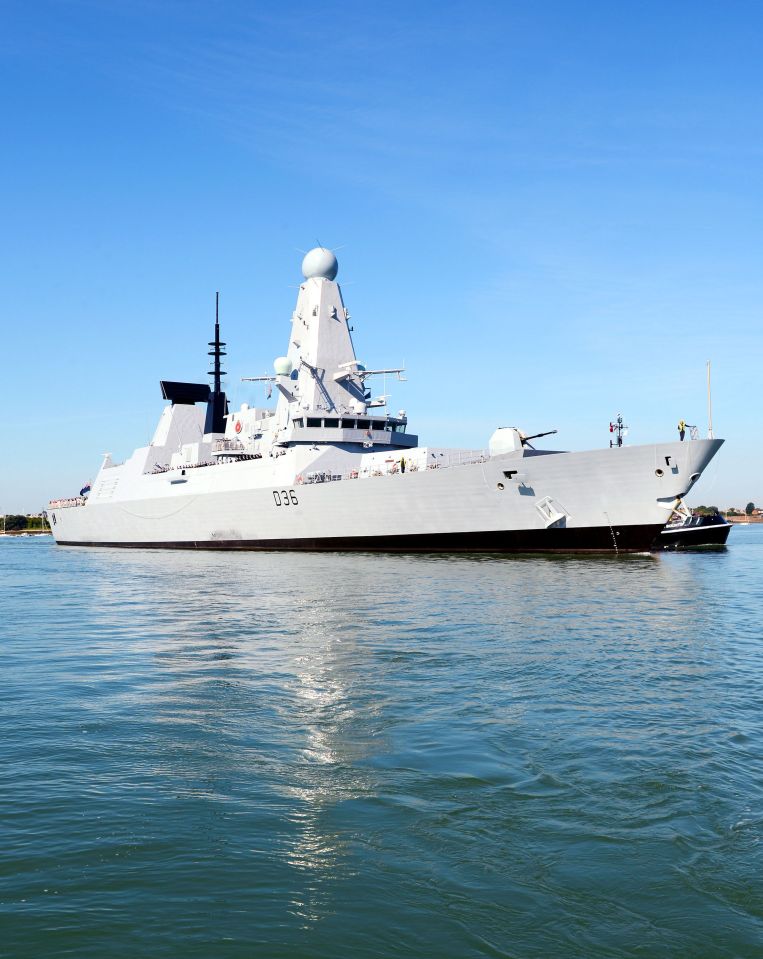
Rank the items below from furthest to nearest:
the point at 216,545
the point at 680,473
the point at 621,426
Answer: the point at 216,545 < the point at 621,426 < the point at 680,473

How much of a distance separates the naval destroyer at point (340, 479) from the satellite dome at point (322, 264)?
0.24 ft

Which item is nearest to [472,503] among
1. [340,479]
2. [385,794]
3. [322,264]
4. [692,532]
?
[340,479]

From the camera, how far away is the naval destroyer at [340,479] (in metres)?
30.4

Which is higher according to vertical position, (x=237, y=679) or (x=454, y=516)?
(x=454, y=516)

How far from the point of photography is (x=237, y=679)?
10.3m

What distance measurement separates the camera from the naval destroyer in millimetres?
30406

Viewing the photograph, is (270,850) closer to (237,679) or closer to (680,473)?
(237,679)

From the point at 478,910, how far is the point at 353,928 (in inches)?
26.7

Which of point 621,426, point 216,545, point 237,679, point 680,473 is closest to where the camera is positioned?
point 237,679

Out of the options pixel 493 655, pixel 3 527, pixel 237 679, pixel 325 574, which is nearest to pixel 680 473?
pixel 325 574

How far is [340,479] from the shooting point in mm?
37125

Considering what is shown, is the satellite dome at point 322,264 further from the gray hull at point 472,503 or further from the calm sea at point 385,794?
the calm sea at point 385,794

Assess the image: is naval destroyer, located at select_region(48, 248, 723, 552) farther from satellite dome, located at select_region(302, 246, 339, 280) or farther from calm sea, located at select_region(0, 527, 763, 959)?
calm sea, located at select_region(0, 527, 763, 959)

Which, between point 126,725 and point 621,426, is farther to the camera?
point 621,426
